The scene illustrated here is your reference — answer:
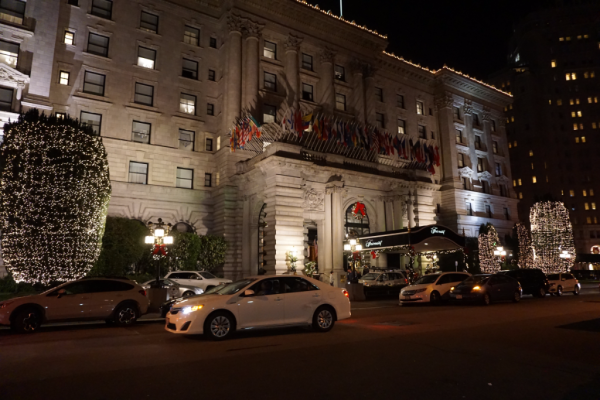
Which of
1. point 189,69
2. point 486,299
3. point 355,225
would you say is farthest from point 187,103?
point 486,299

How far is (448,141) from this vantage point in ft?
170

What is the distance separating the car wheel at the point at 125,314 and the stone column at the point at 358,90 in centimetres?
3422

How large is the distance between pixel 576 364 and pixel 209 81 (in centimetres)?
3630

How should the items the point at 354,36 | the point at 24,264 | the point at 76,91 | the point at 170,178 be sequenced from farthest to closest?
the point at 354,36, the point at 170,178, the point at 76,91, the point at 24,264

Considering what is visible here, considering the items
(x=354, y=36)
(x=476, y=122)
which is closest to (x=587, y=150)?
(x=476, y=122)

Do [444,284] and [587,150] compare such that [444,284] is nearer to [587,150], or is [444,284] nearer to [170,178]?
[170,178]

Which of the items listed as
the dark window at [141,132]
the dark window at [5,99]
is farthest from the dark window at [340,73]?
the dark window at [5,99]

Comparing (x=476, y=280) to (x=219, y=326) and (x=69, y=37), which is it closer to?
(x=219, y=326)

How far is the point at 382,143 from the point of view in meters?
35.1

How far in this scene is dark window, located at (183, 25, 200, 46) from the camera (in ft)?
122

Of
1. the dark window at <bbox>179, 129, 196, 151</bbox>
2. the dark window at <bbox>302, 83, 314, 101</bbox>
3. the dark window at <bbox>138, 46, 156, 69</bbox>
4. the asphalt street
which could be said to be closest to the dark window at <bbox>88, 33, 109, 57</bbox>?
the dark window at <bbox>138, 46, 156, 69</bbox>

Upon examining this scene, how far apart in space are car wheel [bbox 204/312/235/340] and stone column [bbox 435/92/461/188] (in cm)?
4530

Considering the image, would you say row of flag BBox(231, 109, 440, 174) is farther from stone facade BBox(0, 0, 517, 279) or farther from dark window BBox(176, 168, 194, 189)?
dark window BBox(176, 168, 194, 189)

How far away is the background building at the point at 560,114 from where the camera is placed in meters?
88.3
